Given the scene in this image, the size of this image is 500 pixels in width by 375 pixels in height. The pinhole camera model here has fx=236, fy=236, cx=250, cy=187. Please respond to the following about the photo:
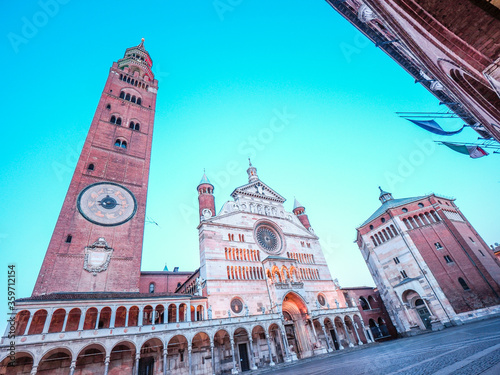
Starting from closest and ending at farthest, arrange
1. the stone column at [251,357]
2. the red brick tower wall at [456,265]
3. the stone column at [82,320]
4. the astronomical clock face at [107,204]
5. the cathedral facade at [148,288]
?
the stone column at [82,320] → the cathedral facade at [148,288] → the stone column at [251,357] → the astronomical clock face at [107,204] → the red brick tower wall at [456,265]

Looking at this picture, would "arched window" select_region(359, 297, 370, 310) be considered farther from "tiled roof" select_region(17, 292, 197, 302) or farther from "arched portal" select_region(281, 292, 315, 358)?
"tiled roof" select_region(17, 292, 197, 302)

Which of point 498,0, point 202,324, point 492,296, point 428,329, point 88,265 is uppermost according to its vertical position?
point 88,265

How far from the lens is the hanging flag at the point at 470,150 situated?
1186 cm

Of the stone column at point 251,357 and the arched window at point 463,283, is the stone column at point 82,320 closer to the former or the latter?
the stone column at point 251,357

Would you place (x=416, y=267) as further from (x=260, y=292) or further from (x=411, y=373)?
(x=411, y=373)

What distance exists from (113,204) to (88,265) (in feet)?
20.8

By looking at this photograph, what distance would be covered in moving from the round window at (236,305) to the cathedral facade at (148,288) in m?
0.09

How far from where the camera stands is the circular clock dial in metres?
30.0

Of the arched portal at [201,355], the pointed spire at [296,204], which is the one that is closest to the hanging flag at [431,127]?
the arched portal at [201,355]

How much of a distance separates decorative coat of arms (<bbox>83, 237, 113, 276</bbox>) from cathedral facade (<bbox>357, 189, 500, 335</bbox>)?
35.0 metres

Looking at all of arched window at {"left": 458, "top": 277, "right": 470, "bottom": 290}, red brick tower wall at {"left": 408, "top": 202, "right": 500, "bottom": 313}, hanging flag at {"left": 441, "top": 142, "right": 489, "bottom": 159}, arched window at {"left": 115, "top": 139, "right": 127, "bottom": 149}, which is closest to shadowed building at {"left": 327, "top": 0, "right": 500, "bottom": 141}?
hanging flag at {"left": 441, "top": 142, "right": 489, "bottom": 159}

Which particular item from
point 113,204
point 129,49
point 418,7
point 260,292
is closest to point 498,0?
point 418,7

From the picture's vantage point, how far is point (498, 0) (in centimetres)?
380

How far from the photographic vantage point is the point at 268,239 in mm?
30984
